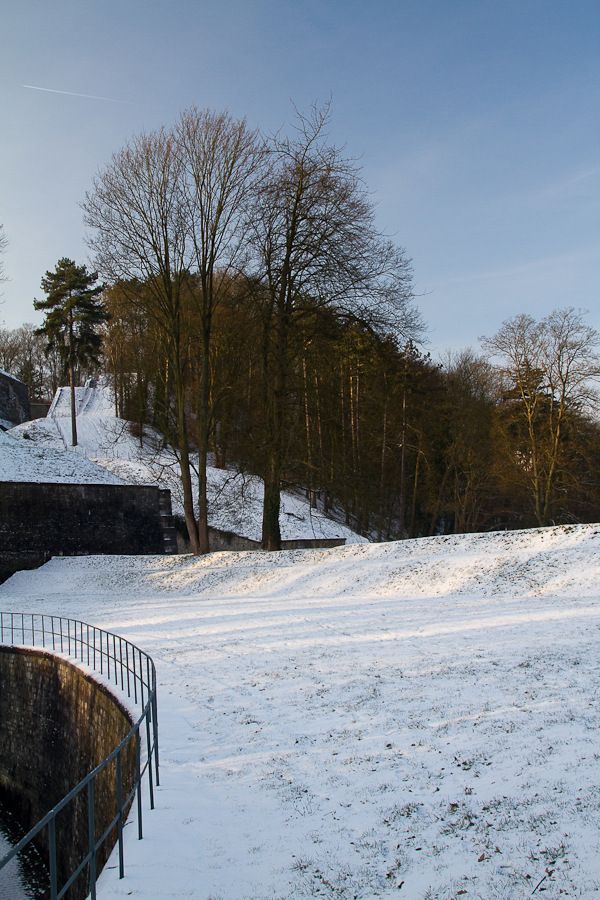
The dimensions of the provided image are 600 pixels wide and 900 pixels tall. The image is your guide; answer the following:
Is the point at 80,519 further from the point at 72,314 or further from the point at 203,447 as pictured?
the point at 72,314

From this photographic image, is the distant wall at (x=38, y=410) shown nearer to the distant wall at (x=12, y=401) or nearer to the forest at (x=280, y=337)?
the distant wall at (x=12, y=401)

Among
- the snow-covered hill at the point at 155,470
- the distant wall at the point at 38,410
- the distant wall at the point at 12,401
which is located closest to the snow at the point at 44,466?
the snow-covered hill at the point at 155,470

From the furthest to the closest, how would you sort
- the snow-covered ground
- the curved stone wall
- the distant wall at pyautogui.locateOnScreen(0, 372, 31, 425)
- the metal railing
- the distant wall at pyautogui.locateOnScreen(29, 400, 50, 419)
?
1. the distant wall at pyautogui.locateOnScreen(29, 400, 50, 419)
2. the distant wall at pyautogui.locateOnScreen(0, 372, 31, 425)
3. the curved stone wall
4. the snow-covered ground
5. the metal railing

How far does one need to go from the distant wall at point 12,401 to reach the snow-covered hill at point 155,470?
1928 mm

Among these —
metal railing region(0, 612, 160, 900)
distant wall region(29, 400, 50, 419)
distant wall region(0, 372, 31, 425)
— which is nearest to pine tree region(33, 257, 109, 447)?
distant wall region(0, 372, 31, 425)

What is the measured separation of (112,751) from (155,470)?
2631 cm

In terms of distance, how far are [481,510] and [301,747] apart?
110ft

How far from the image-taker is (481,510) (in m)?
40.2

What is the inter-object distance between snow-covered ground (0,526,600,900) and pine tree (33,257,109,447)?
25893 mm

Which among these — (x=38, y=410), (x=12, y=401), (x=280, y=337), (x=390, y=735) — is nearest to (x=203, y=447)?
(x=280, y=337)

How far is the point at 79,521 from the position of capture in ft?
88.1

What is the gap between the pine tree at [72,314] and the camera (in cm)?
3956

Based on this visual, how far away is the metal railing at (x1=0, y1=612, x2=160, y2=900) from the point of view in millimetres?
4844

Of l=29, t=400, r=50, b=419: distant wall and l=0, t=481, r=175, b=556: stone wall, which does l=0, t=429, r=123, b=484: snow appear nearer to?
l=0, t=481, r=175, b=556: stone wall
